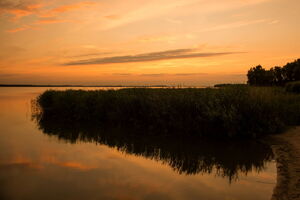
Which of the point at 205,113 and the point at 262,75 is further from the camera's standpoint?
the point at 262,75

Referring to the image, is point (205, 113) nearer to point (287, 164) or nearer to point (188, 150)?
point (188, 150)

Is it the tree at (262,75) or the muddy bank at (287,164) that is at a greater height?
the tree at (262,75)

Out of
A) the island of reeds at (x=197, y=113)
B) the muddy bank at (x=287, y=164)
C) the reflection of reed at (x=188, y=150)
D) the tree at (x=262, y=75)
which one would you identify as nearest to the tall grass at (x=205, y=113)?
the island of reeds at (x=197, y=113)

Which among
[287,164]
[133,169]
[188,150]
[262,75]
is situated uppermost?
[262,75]

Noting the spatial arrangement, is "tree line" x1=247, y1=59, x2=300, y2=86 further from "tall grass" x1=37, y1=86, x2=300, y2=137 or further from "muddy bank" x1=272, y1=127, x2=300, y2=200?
"muddy bank" x1=272, y1=127, x2=300, y2=200

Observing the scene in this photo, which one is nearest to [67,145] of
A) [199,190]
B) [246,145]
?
[199,190]

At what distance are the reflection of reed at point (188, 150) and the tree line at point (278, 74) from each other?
32.7 m

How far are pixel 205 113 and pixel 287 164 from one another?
5.01m

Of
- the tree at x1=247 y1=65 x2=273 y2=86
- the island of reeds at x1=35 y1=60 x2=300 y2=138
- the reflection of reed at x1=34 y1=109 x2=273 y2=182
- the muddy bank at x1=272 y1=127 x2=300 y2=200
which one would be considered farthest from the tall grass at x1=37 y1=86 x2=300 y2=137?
the tree at x1=247 y1=65 x2=273 y2=86

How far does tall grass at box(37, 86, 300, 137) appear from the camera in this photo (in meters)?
12.1

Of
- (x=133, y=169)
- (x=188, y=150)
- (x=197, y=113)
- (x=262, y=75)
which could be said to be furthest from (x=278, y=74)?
(x=133, y=169)

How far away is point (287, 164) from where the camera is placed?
25.8 ft

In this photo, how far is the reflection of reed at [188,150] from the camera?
8484mm

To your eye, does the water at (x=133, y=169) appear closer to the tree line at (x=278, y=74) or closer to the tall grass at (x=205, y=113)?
the tall grass at (x=205, y=113)
